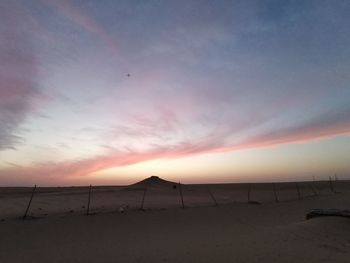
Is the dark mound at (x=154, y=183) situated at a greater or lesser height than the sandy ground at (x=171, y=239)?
greater

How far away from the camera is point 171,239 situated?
1736 centimetres

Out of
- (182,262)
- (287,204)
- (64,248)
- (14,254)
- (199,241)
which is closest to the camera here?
(182,262)

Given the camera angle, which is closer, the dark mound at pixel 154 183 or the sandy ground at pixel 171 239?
the sandy ground at pixel 171 239

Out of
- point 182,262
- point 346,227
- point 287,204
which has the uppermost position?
point 287,204

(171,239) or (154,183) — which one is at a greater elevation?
(154,183)

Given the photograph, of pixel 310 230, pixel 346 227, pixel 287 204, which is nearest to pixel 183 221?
pixel 310 230

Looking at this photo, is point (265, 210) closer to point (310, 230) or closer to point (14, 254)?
point (310, 230)

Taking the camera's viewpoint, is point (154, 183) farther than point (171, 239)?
Yes

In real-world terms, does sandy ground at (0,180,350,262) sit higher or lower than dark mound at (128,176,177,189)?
lower

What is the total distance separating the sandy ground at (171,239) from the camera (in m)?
13.6

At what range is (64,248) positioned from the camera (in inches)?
608

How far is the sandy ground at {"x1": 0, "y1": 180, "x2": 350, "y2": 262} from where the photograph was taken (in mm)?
13648

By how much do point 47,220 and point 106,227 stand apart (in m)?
4.25

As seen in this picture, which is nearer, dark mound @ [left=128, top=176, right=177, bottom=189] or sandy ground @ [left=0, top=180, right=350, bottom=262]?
sandy ground @ [left=0, top=180, right=350, bottom=262]
